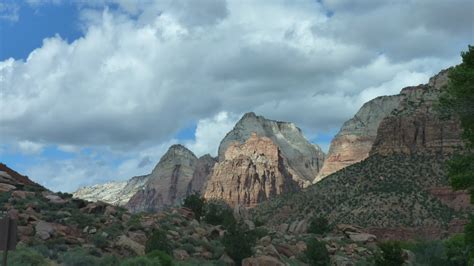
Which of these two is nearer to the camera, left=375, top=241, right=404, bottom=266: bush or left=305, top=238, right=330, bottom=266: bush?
left=375, top=241, right=404, bottom=266: bush

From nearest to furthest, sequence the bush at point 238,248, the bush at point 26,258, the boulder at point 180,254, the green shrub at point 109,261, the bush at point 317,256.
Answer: the bush at point 26,258
the green shrub at point 109,261
the boulder at point 180,254
the bush at point 238,248
the bush at point 317,256

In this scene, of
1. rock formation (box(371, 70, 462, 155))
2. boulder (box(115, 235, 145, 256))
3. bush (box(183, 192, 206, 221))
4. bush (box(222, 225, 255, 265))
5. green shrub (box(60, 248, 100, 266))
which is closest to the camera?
green shrub (box(60, 248, 100, 266))

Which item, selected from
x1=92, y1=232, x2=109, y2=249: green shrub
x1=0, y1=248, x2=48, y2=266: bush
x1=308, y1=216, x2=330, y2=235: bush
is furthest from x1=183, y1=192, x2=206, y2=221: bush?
x1=0, y1=248, x2=48, y2=266: bush

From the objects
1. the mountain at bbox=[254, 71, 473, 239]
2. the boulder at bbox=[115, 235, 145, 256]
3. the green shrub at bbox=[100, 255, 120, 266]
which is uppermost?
the mountain at bbox=[254, 71, 473, 239]

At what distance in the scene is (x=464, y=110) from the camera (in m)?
23.6

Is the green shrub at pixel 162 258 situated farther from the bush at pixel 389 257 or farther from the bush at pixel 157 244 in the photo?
the bush at pixel 389 257

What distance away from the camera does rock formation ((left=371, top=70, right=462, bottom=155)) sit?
4444 inches

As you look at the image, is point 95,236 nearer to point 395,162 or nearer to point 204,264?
point 204,264

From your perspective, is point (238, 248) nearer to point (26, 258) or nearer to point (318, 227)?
point (26, 258)

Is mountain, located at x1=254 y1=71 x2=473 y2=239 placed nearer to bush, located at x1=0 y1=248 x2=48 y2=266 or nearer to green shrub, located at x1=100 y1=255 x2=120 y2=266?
green shrub, located at x1=100 y1=255 x2=120 y2=266

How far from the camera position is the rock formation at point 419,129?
370ft

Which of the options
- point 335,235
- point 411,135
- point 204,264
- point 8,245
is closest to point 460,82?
point 204,264

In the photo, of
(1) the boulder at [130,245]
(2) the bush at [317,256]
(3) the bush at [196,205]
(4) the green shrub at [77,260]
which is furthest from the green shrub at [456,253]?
(3) the bush at [196,205]

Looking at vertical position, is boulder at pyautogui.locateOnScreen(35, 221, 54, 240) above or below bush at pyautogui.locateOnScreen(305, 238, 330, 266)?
above
